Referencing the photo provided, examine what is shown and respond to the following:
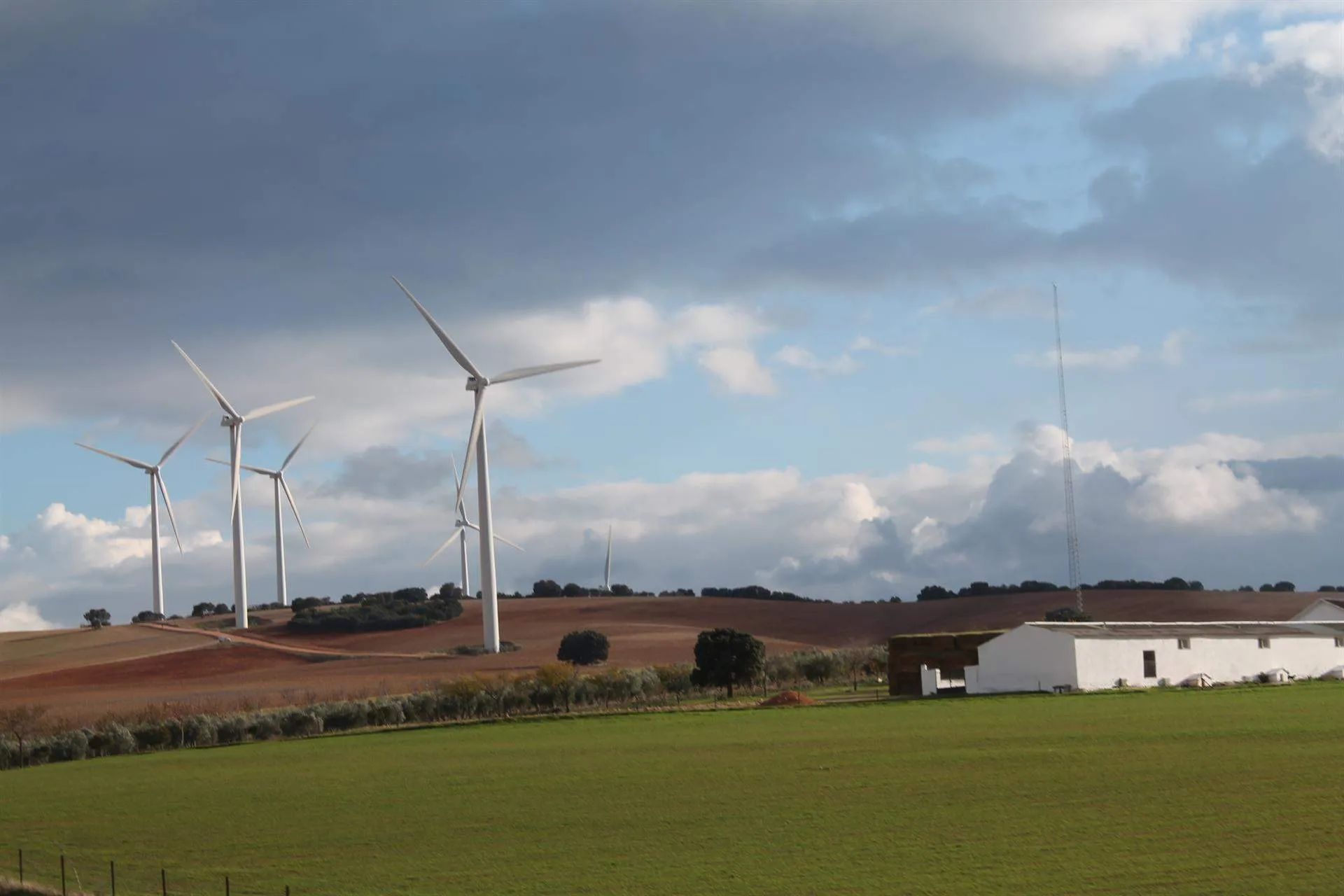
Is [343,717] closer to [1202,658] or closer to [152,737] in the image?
[152,737]

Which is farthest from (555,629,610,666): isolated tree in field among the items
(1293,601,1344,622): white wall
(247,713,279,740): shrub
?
(1293,601,1344,622): white wall

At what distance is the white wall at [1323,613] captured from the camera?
84312 millimetres

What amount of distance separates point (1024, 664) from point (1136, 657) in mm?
5489

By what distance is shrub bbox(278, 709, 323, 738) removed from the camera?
200ft

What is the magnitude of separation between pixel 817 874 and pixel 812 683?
197 feet

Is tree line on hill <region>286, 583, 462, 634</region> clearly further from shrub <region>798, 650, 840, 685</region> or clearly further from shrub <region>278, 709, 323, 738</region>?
shrub <region>278, 709, 323, 738</region>

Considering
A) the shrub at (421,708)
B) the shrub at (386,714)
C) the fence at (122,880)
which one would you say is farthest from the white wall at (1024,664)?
the fence at (122,880)

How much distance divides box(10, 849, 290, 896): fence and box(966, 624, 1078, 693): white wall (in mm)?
46088

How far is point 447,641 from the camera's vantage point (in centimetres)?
12319

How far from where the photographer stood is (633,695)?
7294cm

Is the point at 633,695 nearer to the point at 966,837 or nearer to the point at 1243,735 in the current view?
the point at 1243,735

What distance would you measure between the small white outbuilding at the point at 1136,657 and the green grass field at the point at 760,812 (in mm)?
13215

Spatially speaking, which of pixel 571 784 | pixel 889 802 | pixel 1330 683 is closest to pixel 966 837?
pixel 889 802

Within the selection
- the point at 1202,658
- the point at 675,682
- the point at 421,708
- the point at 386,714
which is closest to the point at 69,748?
the point at 386,714
